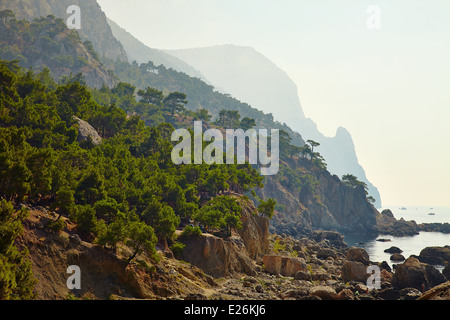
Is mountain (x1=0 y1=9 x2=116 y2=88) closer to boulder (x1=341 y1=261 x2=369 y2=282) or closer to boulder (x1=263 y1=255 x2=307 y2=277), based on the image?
boulder (x1=263 y1=255 x2=307 y2=277)

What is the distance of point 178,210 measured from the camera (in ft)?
171

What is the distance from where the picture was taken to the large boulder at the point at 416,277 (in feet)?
164

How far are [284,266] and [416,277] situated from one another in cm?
1894

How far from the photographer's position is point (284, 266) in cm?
5456

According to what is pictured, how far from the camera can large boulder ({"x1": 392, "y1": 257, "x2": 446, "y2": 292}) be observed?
1968 inches

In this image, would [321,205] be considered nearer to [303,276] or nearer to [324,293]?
[303,276]

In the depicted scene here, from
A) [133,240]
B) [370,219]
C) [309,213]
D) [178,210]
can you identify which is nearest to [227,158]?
[178,210]

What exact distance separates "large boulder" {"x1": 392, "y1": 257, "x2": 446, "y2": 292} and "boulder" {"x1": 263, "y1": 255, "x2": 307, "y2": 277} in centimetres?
1362

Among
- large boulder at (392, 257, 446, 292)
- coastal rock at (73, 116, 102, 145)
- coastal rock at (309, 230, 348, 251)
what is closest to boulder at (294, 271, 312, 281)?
large boulder at (392, 257, 446, 292)

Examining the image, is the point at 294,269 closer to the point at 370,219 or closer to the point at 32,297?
the point at 32,297

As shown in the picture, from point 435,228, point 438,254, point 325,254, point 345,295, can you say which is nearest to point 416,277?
point 345,295

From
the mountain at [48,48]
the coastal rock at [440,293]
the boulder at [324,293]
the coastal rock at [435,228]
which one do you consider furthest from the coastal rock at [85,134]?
the coastal rock at [435,228]
